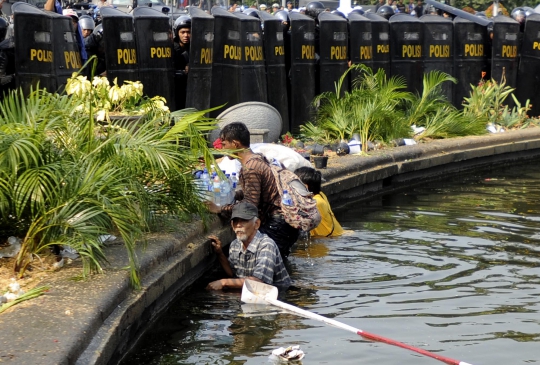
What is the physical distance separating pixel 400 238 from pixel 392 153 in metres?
2.98

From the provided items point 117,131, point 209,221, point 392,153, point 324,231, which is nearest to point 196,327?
point 209,221

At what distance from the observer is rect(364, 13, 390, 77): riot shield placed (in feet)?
52.5

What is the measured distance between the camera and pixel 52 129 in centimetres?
706

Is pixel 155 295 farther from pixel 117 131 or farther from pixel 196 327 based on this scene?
pixel 117 131

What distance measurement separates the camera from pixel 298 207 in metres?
8.15

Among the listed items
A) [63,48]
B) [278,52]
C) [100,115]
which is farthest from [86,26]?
[100,115]

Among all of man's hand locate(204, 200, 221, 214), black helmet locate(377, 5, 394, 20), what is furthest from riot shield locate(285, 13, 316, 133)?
man's hand locate(204, 200, 221, 214)

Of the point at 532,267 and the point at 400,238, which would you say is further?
the point at 400,238

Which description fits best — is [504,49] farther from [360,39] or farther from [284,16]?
[284,16]

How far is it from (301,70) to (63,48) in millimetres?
4275

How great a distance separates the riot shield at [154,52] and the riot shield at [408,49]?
499cm

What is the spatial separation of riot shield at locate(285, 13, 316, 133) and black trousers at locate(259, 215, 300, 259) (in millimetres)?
6141

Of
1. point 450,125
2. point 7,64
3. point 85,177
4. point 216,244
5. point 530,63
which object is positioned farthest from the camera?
point 530,63

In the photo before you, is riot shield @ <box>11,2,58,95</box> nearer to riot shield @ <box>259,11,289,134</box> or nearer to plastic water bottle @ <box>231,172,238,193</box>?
plastic water bottle @ <box>231,172,238,193</box>
